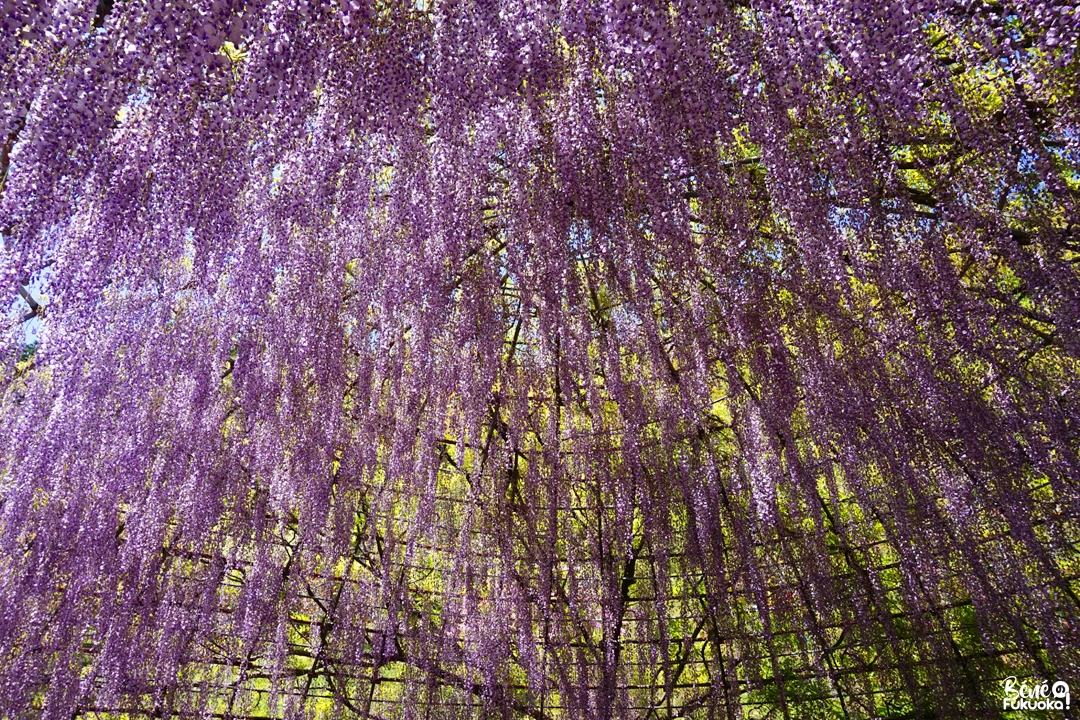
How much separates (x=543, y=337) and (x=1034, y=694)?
450 centimetres

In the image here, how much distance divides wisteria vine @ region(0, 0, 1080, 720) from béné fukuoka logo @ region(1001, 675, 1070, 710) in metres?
0.17

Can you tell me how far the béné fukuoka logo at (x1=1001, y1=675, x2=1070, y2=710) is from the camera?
4578 mm

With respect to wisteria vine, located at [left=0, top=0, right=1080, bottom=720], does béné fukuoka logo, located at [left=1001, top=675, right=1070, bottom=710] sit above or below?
below

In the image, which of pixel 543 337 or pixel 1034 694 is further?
pixel 543 337

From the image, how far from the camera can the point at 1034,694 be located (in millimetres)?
5164

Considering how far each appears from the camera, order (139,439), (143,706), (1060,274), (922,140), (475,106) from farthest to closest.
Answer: (139,439), (143,706), (922,140), (475,106), (1060,274)

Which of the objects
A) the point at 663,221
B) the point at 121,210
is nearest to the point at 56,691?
the point at 121,210

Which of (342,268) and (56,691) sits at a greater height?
(342,268)

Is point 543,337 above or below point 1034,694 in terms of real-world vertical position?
above

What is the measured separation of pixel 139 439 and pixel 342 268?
219 centimetres

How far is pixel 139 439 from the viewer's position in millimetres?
5680

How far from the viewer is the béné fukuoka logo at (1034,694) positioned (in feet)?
15.0

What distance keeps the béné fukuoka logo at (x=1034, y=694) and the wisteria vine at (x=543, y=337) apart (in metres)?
0.17

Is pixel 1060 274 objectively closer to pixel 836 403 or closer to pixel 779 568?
pixel 836 403
